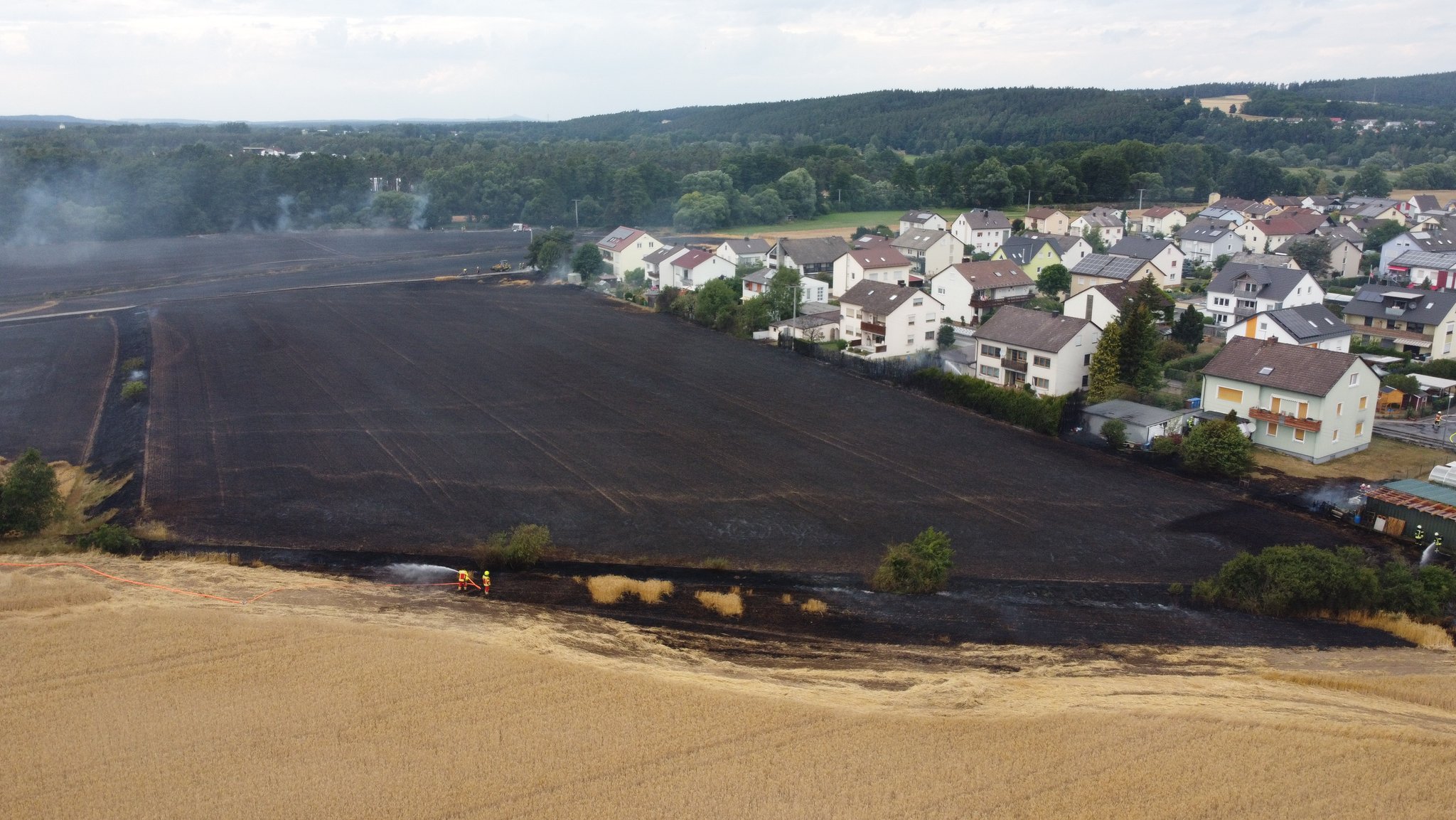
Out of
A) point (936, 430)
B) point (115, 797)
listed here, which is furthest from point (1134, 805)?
point (936, 430)

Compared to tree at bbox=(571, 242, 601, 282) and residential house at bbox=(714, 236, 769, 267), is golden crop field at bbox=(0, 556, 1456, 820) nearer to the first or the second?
residential house at bbox=(714, 236, 769, 267)

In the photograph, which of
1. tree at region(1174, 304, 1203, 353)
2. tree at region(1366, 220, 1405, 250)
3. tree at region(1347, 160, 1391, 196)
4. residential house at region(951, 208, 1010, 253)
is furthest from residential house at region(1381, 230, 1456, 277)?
tree at region(1347, 160, 1391, 196)

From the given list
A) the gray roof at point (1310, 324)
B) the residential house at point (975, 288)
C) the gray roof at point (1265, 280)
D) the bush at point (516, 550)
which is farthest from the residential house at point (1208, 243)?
the bush at point (516, 550)

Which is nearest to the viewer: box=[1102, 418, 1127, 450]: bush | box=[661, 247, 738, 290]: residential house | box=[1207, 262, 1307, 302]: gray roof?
box=[1102, 418, 1127, 450]: bush

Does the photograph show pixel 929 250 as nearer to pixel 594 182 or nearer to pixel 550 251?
pixel 550 251

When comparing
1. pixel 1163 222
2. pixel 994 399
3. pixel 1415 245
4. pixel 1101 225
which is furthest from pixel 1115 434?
pixel 1163 222

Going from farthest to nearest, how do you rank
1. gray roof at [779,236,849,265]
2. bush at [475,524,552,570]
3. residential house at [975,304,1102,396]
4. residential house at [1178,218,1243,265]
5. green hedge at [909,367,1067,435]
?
residential house at [1178,218,1243,265] → gray roof at [779,236,849,265] → residential house at [975,304,1102,396] → green hedge at [909,367,1067,435] → bush at [475,524,552,570]

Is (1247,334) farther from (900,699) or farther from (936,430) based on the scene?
(900,699)

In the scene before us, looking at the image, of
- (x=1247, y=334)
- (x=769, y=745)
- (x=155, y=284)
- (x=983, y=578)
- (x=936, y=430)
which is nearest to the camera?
(x=769, y=745)
